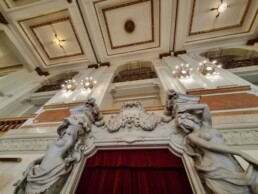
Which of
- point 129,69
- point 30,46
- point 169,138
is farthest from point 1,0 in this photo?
point 169,138

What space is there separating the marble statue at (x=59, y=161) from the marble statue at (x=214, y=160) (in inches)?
69.3

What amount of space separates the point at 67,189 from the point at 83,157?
551 mm

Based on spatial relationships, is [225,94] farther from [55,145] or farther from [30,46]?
[30,46]

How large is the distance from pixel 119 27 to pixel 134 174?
6.65 metres

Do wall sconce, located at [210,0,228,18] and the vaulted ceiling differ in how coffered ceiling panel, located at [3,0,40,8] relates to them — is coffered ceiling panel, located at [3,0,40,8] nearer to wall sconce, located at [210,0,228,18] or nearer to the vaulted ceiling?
the vaulted ceiling

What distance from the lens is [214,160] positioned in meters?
1.68

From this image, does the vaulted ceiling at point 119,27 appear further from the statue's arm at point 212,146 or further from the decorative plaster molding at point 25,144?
the statue's arm at point 212,146

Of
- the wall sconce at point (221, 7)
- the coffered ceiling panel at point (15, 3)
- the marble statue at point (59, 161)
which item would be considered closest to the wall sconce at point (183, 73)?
the marble statue at point (59, 161)

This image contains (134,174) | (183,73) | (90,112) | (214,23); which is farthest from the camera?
(214,23)

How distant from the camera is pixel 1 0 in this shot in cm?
606

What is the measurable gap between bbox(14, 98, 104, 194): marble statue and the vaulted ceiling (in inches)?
211

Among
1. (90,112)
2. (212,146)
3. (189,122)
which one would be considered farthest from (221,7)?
(90,112)

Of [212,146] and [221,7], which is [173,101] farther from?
[221,7]

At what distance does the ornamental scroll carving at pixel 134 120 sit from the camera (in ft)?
9.18
